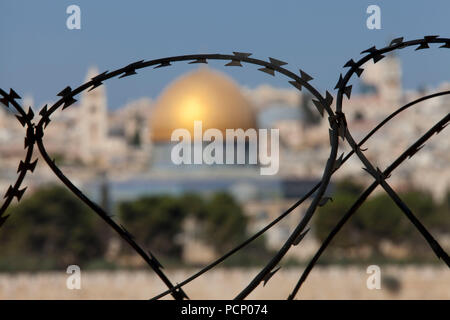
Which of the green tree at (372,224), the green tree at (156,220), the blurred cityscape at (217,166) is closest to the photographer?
Answer: the green tree at (372,224)

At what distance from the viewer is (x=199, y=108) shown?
34.2 meters

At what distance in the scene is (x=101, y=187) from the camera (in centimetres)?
3350

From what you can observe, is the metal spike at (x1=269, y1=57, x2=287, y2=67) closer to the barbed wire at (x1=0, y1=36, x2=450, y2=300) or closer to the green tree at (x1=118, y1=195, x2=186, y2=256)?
Result: the barbed wire at (x1=0, y1=36, x2=450, y2=300)

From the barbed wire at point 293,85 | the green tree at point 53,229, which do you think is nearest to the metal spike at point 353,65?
the barbed wire at point 293,85

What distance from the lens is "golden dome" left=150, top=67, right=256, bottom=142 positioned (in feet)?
110

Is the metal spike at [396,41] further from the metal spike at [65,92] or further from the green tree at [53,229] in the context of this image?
the green tree at [53,229]

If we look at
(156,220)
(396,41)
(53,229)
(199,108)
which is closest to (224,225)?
(156,220)

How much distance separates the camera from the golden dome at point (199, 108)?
33.6 m

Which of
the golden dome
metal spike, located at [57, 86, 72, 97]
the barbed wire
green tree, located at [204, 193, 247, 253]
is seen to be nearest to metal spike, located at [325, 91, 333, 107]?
the barbed wire

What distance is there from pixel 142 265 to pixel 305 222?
2376 centimetres

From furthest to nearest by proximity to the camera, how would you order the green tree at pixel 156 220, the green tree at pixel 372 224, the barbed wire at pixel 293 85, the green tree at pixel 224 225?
the green tree at pixel 224 225 < the green tree at pixel 156 220 < the green tree at pixel 372 224 < the barbed wire at pixel 293 85
